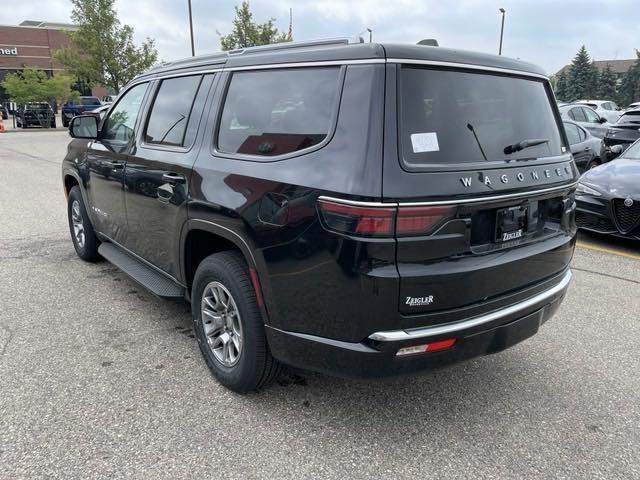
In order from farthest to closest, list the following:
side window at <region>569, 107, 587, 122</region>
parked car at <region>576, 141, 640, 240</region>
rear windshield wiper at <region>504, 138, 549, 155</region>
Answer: side window at <region>569, 107, 587, 122</region> < parked car at <region>576, 141, 640, 240</region> < rear windshield wiper at <region>504, 138, 549, 155</region>

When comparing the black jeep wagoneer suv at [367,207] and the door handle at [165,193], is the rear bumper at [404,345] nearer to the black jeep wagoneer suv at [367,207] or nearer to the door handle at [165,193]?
the black jeep wagoneer suv at [367,207]

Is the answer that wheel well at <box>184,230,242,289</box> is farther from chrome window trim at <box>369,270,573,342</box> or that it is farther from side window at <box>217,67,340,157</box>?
chrome window trim at <box>369,270,573,342</box>

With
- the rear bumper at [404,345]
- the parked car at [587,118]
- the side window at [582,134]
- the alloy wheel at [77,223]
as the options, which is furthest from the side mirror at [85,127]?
the parked car at [587,118]

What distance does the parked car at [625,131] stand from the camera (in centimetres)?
1058

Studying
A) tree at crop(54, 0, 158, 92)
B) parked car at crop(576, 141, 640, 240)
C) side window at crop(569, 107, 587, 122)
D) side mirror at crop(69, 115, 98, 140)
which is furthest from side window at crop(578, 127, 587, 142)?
tree at crop(54, 0, 158, 92)

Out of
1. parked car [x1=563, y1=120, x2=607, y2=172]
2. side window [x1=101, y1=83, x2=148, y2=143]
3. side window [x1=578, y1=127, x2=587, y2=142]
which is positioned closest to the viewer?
side window [x1=101, y1=83, x2=148, y2=143]

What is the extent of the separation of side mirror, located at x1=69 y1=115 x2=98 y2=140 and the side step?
3.36 feet

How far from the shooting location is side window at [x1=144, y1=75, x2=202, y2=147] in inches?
137

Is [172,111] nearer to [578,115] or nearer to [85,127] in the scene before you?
[85,127]

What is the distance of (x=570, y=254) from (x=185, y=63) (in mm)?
2845

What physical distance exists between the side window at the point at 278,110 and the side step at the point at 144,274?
3.81 ft

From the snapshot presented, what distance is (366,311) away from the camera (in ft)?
7.38

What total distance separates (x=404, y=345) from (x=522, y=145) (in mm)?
1274

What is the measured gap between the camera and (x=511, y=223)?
256 centimetres
